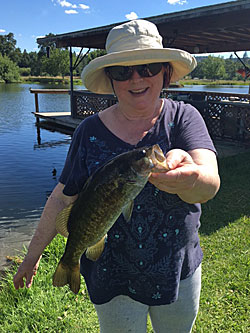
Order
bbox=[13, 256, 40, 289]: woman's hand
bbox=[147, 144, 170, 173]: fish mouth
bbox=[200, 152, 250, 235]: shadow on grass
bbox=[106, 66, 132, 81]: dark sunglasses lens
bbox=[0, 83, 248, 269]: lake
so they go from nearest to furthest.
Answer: bbox=[147, 144, 170, 173]: fish mouth → bbox=[106, 66, 132, 81]: dark sunglasses lens → bbox=[13, 256, 40, 289]: woman's hand → bbox=[200, 152, 250, 235]: shadow on grass → bbox=[0, 83, 248, 269]: lake

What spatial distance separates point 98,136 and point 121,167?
0.41m

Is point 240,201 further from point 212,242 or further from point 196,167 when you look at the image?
point 196,167

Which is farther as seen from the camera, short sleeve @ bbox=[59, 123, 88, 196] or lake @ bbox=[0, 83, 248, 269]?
lake @ bbox=[0, 83, 248, 269]

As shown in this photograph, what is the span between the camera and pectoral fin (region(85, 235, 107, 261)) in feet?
5.88

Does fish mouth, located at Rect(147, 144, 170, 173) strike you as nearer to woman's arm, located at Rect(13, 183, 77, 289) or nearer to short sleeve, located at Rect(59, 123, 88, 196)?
short sleeve, located at Rect(59, 123, 88, 196)

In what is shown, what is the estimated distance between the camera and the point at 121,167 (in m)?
1.52

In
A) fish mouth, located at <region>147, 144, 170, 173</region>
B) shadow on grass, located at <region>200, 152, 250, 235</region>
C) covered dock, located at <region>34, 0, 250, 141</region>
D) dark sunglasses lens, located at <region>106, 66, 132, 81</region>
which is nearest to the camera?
fish mouth, located at <region>147, 144, 170, 173</region>

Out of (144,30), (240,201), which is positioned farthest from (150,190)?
(240,201)

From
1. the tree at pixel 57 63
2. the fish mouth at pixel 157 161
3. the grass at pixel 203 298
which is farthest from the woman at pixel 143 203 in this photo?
the tree at pixel 57 63

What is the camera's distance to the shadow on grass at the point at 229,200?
549 centimetres

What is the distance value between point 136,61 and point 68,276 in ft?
4.76

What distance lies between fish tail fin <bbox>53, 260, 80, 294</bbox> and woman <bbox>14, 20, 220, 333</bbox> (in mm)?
108

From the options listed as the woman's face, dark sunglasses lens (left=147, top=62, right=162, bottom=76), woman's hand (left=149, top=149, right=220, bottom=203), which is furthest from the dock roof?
woman's hand (left=149, top=149, right=220, bottom=203)

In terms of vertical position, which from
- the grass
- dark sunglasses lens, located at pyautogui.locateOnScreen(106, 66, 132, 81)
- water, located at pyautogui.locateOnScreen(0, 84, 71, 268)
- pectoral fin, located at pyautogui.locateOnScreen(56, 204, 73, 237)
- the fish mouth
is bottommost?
water, located at pyautogui.locateOnScreen(0, 84, 71, 268)
